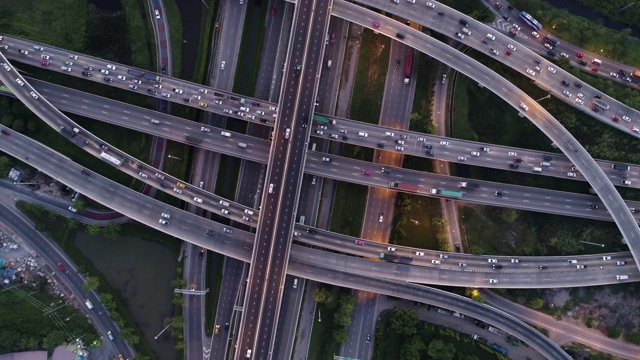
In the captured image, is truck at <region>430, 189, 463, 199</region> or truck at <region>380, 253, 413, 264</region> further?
truck at <region>430, 189, 463, 199</region>

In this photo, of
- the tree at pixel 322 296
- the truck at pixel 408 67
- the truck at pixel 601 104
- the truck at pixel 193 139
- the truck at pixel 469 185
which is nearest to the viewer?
the truck at pixel 193 139

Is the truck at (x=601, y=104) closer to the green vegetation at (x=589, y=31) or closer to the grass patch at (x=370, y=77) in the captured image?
the green vegetation at (x=589, y=31)

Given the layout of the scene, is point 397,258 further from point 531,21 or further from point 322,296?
point 531,21

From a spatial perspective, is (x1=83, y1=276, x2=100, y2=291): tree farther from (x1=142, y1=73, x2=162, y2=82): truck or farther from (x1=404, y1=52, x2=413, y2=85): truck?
(x1=404, y1=52, x2=413, y2=85): truck

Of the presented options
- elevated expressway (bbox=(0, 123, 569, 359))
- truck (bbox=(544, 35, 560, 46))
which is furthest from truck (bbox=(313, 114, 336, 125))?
truck (bbox=(544, 35, 560, 46))

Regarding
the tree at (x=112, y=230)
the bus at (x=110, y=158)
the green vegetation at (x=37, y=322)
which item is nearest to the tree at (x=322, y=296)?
the tree at (x=112, y=230)

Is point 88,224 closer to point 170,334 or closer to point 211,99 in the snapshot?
point 170,334
